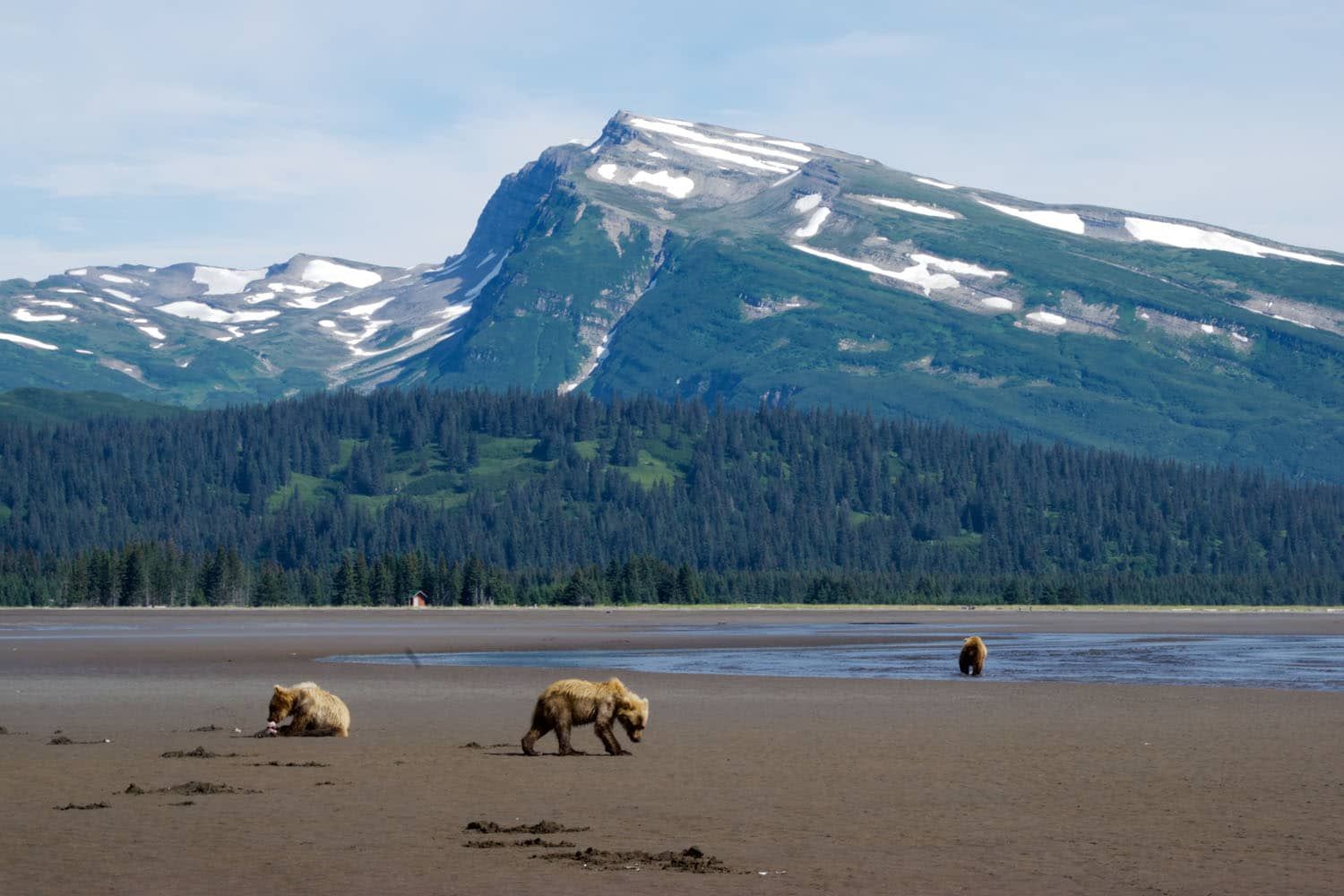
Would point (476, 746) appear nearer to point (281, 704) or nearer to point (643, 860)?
point (281, 704)

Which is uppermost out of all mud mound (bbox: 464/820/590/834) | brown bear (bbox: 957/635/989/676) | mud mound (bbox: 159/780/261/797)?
brown bear (bbox: 957/635/989/676)

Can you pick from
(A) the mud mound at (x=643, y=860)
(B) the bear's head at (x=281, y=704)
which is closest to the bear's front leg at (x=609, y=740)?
(B) the bear's head at (x=281, y=704)

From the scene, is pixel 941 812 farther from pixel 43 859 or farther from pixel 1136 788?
pixel 43 859

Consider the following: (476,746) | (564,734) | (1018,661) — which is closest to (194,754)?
(476,746)

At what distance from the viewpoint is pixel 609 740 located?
3450 centimetres

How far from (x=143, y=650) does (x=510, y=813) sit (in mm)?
64598

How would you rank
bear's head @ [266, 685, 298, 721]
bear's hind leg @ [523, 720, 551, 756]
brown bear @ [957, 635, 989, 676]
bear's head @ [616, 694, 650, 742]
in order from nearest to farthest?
bear's hind leg @ [523, 720, 551, 756]
bear's head @ [616, 694, 650, 742]
bear's head @ [266, 685, 298, 721]
brown bear @ [957, 635, 989, 676]

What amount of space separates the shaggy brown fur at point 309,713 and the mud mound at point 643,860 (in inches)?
655

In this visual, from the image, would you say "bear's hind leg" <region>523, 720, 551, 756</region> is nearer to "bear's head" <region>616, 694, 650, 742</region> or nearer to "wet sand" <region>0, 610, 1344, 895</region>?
"wet sand" <region>0, 610, 1344, 895</region>

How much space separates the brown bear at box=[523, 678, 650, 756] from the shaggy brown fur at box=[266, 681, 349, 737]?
564 cm

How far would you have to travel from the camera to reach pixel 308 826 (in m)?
24.8

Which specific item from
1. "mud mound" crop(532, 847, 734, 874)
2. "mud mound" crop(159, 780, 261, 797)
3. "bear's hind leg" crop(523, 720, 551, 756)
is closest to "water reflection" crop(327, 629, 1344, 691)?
"bear's hind leg" crop(523, 720, 551, 756)

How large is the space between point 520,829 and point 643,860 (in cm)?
324

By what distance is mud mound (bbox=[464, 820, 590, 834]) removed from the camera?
2434 cm
